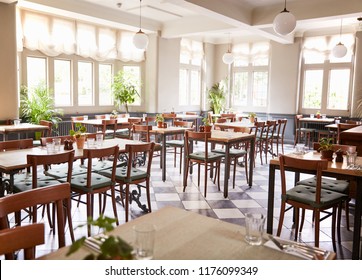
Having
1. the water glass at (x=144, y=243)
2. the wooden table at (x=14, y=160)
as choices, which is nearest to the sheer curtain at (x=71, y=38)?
the wooden table at (x=14, y=160)

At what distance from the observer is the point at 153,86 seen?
31.0 ft

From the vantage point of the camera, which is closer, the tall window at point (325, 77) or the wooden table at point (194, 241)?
the wooden table at point (194, 241)

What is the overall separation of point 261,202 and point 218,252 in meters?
3.33

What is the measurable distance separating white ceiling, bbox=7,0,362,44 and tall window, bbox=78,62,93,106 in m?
1.13

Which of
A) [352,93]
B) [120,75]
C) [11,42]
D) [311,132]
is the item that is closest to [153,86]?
[120,75]

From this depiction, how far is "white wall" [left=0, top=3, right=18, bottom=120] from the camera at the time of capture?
6336 mm

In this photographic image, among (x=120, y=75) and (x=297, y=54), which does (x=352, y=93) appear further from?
(x=120, y=75)

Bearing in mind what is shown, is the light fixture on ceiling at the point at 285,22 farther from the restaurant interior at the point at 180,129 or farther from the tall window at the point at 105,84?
the tall window at the point at 105,84

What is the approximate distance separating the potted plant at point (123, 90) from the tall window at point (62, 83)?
1097 millimetres

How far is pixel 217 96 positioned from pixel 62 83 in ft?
16.3

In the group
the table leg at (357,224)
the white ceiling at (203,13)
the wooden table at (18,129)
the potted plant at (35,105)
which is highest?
the white ceiling at (203,13)

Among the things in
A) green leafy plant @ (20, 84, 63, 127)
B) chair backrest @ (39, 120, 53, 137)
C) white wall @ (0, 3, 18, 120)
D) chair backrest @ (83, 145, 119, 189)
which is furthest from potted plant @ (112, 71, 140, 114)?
chair backrest @ (83, 145, 119, 189)

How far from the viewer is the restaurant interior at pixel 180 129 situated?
5.63 feet

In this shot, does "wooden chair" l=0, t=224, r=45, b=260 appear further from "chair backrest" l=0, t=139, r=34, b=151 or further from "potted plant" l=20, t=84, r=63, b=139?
"potted plant" l=20, t=84, r=63, b=139
